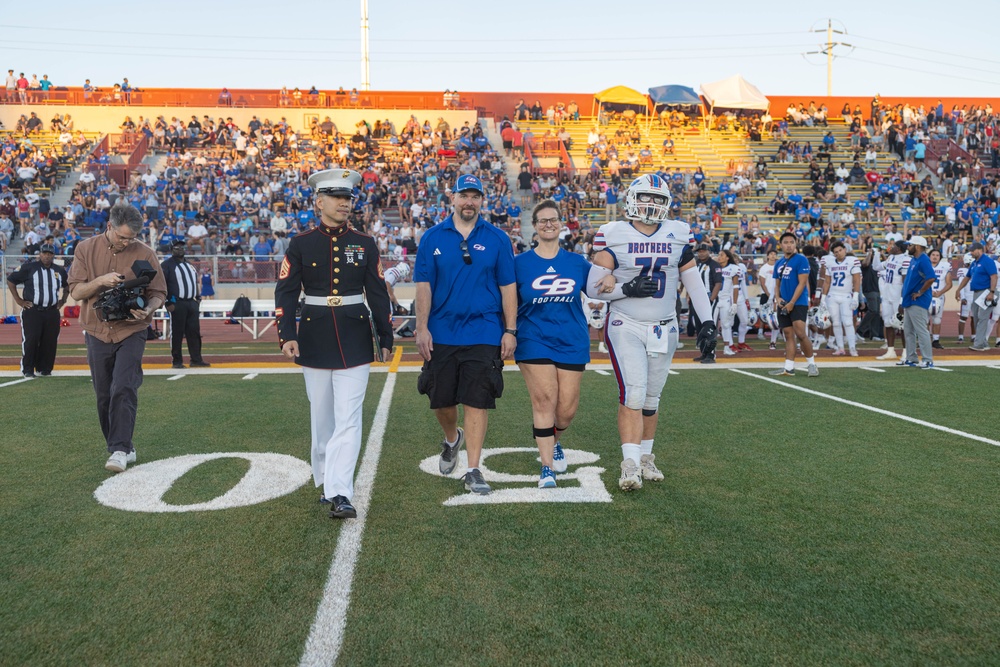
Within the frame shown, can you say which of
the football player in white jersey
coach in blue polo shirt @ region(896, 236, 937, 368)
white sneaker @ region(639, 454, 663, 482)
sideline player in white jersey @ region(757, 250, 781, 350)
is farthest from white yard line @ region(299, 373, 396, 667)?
sideline player in white jersey @ region(757, 250, 781, 350)

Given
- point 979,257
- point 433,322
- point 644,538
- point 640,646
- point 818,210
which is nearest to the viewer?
point 640,646

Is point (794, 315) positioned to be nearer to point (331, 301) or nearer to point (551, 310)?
point (551, 310)

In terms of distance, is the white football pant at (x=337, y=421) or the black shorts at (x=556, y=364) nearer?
the white football pant at (x=337, y=421)

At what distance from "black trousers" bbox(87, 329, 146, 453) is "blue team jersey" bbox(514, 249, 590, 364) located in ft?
9.67

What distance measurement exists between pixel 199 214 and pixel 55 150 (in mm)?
10838

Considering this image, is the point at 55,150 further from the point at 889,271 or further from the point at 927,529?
the point at 927,529

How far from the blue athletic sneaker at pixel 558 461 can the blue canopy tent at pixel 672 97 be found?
33510mm

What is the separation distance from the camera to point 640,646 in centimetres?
302

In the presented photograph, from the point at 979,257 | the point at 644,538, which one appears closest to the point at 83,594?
the point at 644,538

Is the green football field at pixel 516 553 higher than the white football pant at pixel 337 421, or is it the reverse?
the white football pant at pixel 337 421

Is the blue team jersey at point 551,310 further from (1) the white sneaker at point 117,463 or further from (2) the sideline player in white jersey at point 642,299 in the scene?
(1) the white sneaker at point 117,463

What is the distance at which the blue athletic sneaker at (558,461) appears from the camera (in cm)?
572

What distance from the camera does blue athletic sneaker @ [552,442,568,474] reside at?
5723mm

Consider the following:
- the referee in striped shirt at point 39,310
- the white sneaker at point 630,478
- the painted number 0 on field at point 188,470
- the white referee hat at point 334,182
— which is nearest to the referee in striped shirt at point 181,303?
the referee in striped shirt at point 39,310
